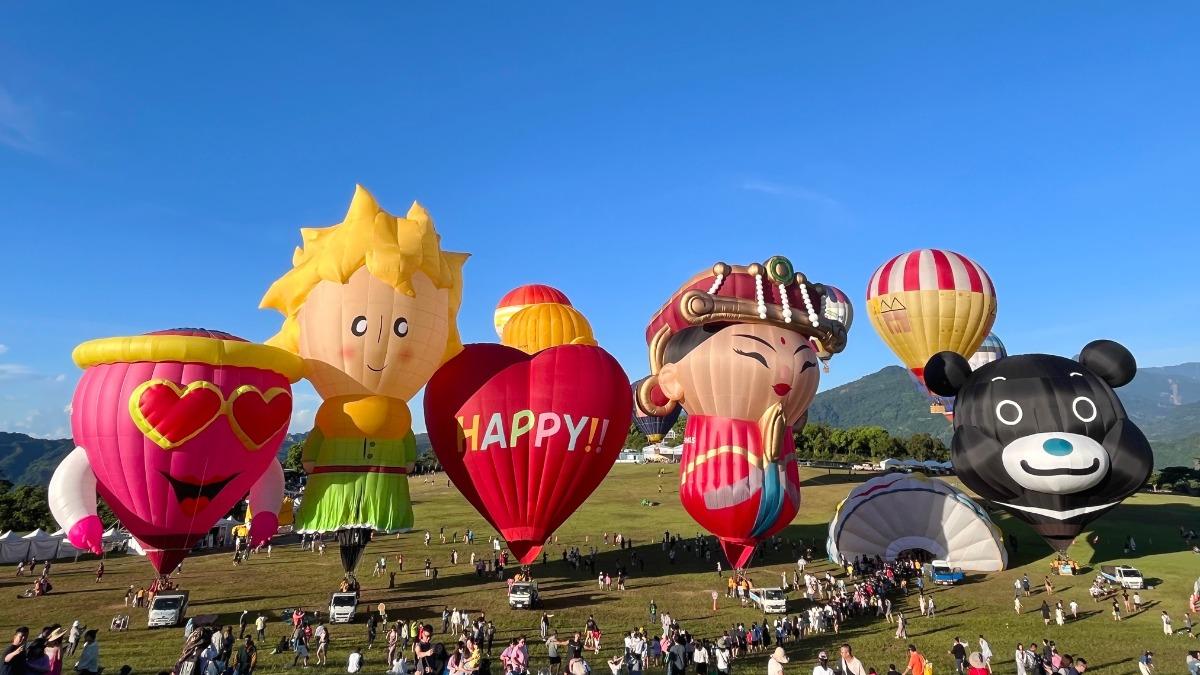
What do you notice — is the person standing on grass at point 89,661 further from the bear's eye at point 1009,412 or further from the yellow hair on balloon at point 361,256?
the bear's eye at point 1009,412

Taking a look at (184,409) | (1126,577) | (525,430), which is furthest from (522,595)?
(1126,577)

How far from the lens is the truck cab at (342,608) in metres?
18.2

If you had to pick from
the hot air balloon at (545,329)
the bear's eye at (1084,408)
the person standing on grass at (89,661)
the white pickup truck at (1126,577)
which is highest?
the hot air balloon at (545,329)

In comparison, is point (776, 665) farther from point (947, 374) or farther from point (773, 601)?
point (947, 374)

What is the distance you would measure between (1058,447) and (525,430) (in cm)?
1409

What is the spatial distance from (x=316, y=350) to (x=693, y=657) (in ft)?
36.9

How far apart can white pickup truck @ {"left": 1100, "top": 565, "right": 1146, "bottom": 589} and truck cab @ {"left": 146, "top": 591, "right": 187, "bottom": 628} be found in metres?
26.3

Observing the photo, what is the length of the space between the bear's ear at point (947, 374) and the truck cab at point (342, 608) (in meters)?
17.3

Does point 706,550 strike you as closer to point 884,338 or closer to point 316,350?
point 884,338

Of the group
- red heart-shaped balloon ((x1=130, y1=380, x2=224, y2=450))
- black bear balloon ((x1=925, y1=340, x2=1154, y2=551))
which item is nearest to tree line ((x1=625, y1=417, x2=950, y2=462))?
black bear balloon ((x1=925, y1=340, x2=1154, y2=551))

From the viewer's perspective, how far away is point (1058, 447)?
19.4 meters

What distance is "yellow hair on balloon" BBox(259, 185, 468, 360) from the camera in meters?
18.0

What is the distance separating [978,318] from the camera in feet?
104

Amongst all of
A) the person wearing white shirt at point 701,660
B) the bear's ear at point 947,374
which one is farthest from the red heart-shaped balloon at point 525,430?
the bear's ear at point 947,374
